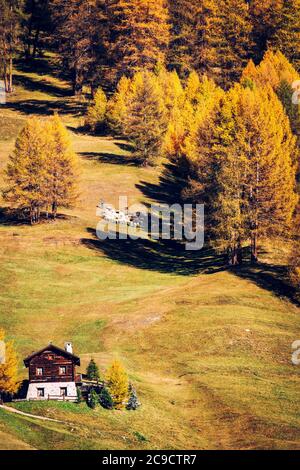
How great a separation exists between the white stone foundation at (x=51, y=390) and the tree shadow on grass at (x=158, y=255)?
2670 cm

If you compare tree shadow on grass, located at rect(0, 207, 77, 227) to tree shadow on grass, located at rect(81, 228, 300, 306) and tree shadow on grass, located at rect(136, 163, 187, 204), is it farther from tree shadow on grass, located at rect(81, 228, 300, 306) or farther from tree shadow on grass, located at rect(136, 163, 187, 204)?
tree shadow on grass, located at rect(136, 163, 187, 204)

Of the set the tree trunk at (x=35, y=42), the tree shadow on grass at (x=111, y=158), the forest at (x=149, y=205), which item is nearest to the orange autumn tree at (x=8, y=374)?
the forest at (x=149, y=205)

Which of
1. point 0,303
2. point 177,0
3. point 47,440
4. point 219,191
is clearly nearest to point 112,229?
point 219,191

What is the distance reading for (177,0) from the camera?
133 metres

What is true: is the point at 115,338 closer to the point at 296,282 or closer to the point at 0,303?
the point at 0,303

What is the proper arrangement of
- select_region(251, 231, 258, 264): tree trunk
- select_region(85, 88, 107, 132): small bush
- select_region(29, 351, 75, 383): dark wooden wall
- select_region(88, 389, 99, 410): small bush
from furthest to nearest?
select_region(85, 88, 107, 132): small bush < select_region(251, 231, 258, 264): tree trunk < select_region(29, 351, 75, 383): dark wooden wall < select_region(88, 389, 99, 410): small bush

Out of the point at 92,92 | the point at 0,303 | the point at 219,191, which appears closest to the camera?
the point at 0,303

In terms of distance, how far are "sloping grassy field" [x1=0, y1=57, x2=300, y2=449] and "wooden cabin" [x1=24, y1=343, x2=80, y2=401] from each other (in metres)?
1.93

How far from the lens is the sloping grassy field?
4691 cm

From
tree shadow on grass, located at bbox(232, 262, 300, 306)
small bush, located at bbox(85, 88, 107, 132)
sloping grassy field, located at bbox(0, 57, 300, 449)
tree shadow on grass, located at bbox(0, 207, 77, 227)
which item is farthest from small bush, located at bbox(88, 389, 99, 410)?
small bush, located at bbox(85, 88, 107, 132)

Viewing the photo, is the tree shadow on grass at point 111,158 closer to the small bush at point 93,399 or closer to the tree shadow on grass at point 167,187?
the tree shadow on grass at point 167,187

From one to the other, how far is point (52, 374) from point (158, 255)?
103 ft

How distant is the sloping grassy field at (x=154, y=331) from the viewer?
46.9 meters
